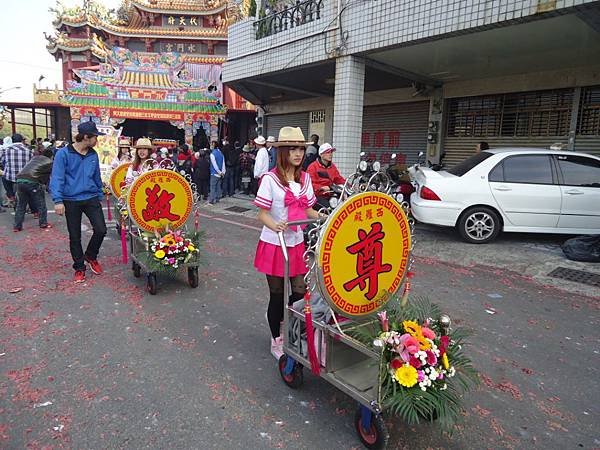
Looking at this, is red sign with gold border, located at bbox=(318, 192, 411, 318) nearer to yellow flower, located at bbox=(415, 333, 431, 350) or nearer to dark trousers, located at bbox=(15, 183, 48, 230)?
yellow flower, located at bbox=(415, 333, 431, 350)

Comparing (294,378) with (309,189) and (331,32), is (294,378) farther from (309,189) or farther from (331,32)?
(331,32)

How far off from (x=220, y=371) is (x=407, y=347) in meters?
1.62

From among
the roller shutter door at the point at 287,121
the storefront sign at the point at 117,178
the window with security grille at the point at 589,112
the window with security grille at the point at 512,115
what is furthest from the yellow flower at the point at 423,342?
the roller shutter door at the point at 287,121

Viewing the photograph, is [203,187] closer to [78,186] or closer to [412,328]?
[78,186]

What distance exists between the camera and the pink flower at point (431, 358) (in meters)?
2.24

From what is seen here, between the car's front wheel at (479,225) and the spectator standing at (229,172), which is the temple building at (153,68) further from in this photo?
the car's front wheel at (479,225)

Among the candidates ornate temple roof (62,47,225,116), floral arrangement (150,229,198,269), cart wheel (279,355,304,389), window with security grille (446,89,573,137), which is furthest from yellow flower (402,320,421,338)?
ornate temple roof (62,47,225,116)

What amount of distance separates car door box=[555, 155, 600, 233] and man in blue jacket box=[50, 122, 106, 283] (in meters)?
6.87

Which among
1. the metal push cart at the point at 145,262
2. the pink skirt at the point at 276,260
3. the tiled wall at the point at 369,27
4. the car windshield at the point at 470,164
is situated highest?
the tiled wall at the point at 369,27

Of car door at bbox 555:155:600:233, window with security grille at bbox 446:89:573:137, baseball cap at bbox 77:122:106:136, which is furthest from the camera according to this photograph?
window with security grille at bbox 446:89:573:137

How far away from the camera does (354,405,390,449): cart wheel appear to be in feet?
7.63

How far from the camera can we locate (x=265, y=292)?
16.7 ft

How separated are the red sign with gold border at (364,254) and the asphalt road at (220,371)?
80cm

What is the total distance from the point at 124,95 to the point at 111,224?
12.2 metres
